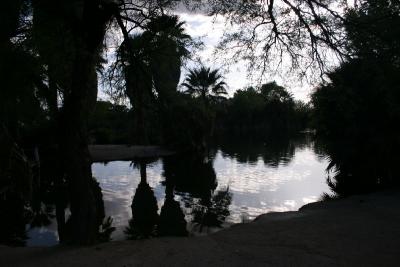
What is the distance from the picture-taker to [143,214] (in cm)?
1438

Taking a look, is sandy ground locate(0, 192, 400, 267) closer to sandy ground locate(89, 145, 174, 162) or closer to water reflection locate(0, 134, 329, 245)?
water reflection locate(0, 134, 329, 245)

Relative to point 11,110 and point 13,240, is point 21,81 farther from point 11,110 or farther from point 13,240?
point 13,240

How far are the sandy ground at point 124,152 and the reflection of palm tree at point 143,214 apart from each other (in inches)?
454

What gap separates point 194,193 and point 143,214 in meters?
4.43

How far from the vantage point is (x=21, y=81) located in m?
6.63

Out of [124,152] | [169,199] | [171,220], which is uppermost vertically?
[124,152]

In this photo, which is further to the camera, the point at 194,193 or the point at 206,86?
the point at 206,86

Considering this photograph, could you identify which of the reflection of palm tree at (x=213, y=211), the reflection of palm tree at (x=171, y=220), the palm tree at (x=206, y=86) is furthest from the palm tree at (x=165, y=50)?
the palm tree at (x=206, y=86)

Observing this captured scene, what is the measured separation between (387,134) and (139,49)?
431 inches

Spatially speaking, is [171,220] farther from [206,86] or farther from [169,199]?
[206,86]

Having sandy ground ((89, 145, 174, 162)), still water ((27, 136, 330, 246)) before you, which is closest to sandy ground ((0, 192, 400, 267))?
still water ((27, 136, 330, 246))

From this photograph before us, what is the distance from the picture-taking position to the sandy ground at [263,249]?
673 cm

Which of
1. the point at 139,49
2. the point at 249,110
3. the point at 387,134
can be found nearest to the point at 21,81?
the point at 139,49

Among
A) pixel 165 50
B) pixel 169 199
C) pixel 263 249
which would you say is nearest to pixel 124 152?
pixel 169 199
